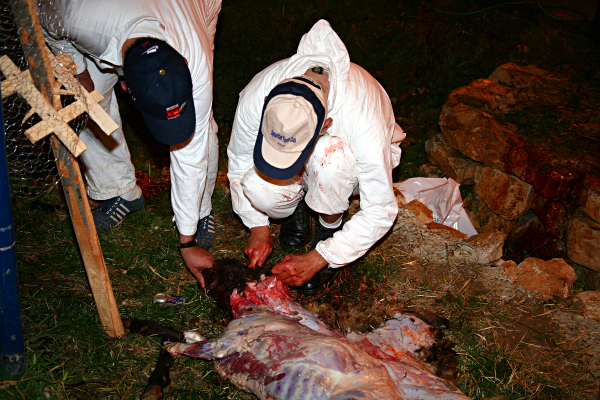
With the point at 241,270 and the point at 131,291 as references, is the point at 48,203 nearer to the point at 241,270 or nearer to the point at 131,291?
the point at 131,291

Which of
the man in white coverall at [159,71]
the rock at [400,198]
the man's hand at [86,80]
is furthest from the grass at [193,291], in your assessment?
the man's hand at [86,80]

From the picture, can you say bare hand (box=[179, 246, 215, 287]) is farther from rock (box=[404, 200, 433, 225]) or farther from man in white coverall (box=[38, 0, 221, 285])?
rock (box=[404, 200, 433, 225])

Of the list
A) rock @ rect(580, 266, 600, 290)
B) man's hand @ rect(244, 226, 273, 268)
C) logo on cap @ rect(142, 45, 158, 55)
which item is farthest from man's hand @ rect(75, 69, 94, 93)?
rock @ rect(580, 266, 600, 290)

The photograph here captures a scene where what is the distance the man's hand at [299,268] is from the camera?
9.00ft

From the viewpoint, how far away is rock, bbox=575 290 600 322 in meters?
2.93

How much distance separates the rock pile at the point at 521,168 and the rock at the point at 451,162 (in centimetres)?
1

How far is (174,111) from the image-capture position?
7.40 feet

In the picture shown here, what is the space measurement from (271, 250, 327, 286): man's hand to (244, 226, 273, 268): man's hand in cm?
26

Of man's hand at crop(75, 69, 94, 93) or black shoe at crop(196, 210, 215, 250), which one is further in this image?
black shoe at crop(196, 210, 215, 250)

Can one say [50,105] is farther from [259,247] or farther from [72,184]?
[259,247]

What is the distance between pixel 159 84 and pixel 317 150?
3.50 feet

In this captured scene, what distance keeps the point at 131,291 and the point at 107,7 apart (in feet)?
6.17

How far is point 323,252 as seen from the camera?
2.78 metres

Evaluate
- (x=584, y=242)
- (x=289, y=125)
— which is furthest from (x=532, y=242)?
(x=289, y=125)
